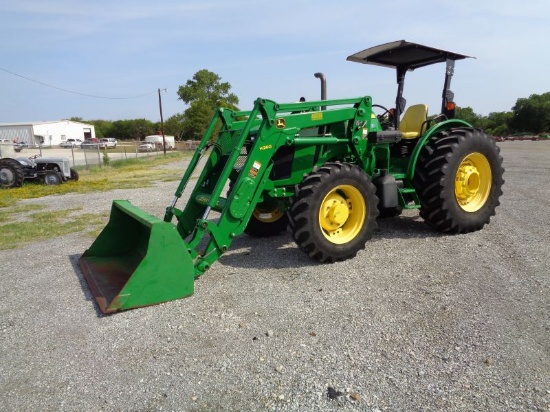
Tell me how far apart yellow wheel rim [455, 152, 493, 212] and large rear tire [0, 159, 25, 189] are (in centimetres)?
1395

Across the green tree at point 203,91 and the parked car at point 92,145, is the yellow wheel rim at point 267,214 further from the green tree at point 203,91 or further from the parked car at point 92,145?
the green tree at point 203,91

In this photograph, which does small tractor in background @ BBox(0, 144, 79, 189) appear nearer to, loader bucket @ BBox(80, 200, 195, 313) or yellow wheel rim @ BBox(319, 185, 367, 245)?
loader bucket @ BBox(80, 200, 195, 313)

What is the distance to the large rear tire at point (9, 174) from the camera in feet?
47.5

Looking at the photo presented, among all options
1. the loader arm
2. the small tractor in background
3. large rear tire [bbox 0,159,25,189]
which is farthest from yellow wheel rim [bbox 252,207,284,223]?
large rear tire [bbox 0,159,25,189]

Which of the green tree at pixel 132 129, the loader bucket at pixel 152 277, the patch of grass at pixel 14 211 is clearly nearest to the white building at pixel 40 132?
the green tree at pixel 132 129

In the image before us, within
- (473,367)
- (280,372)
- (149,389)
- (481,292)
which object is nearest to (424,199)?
(481,292)

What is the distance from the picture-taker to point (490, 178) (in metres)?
6.43

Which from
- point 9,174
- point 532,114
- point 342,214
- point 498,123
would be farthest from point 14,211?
point 498,123

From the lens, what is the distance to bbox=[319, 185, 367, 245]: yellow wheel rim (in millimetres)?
5062

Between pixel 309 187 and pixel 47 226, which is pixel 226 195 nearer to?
pixel 309 187

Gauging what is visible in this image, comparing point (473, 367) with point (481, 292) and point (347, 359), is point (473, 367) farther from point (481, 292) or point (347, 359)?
point (481, 292)

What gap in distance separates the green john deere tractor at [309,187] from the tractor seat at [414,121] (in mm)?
19

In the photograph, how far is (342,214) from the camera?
512 cm

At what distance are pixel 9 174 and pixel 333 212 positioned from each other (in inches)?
529
